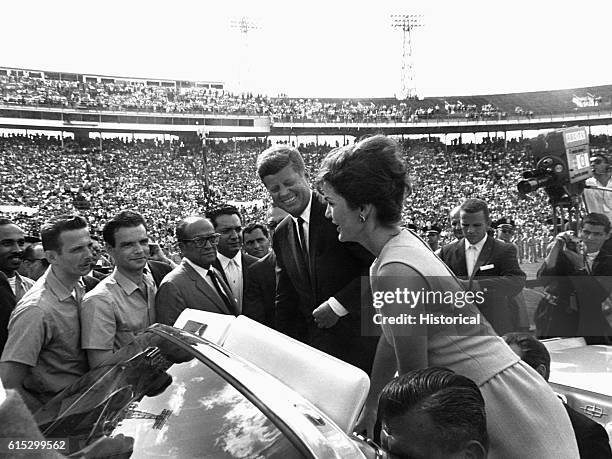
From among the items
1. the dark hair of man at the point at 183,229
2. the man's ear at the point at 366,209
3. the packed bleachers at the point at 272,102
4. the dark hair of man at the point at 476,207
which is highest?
the packed bleachers at the point at 272,102

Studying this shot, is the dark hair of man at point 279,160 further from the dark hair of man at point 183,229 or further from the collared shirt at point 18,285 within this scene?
the collared shirt at point 18,285

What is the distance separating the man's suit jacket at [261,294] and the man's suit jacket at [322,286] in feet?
2.98

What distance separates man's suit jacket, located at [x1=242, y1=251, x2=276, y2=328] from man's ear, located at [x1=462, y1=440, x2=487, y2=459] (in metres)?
2.87

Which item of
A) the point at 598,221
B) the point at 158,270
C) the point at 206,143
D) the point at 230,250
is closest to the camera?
the point at 598,221

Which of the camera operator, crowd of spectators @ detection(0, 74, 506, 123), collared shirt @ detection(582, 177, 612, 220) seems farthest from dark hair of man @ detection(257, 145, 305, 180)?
crowd of spectators @ detection(0, 74, 506, 123)

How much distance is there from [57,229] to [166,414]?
2075 mm

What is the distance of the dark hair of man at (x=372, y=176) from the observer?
6.34ft

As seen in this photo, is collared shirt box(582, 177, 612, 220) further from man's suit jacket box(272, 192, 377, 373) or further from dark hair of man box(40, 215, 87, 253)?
dark hair of man box(40, 215, 87, 253)

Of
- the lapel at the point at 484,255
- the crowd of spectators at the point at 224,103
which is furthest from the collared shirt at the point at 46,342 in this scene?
the crowd of spectators at the point at 224,103

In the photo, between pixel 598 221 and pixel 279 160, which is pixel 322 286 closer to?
pixel 279 160

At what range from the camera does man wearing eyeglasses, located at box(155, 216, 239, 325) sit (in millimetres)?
3416

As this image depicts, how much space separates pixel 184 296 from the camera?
11.6 ft

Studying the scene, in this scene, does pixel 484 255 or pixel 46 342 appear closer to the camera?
pixel 46 342

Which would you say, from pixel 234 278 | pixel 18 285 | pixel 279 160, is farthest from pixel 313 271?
pixel 18 285
